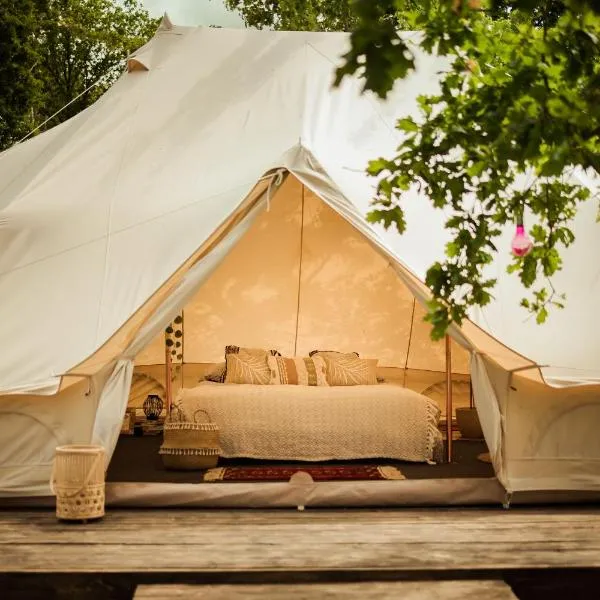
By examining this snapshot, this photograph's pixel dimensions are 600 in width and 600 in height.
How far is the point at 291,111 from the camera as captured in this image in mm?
6203

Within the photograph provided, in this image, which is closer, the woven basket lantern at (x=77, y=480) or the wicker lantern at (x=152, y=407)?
the woven basket lantern at (x=77, y=480)

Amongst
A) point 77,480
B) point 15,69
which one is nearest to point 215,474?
point 77,480

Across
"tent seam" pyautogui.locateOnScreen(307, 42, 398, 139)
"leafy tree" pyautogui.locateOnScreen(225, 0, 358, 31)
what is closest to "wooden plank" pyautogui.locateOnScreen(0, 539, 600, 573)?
"tent seam" pyautogui.locateOnScreen(307, 42, 398, 139)

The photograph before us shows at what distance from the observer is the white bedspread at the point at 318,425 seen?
626cm

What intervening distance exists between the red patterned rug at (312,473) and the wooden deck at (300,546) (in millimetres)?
562

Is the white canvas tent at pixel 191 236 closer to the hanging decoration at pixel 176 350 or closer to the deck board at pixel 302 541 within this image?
the deck board at pixel 302 541

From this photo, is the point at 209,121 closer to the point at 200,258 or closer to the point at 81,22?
the point at 200,258

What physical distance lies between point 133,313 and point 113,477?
1092mm

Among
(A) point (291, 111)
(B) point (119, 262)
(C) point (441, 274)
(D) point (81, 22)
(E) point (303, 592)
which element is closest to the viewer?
(C) point (441, 274)

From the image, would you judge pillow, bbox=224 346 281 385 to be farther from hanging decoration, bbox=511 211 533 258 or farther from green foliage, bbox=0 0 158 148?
green foliage, bbox=0 0 158 148

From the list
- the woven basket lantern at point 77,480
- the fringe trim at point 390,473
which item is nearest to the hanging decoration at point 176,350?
the fringe trim at point 390,473

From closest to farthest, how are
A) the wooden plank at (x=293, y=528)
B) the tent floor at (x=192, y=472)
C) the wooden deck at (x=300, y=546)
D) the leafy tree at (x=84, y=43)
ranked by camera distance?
1. the wooden deck at (x=300, y=546)
2. the wooden plank at (x=293, y=528)
3. the tent floor at (x=192, y=472)
4. the leafy tree at (x=84, y=43)

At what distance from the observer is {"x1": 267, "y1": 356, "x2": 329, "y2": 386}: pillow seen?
720cm

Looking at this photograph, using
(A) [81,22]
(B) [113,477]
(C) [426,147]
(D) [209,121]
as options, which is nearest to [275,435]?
(B) [113,477]
